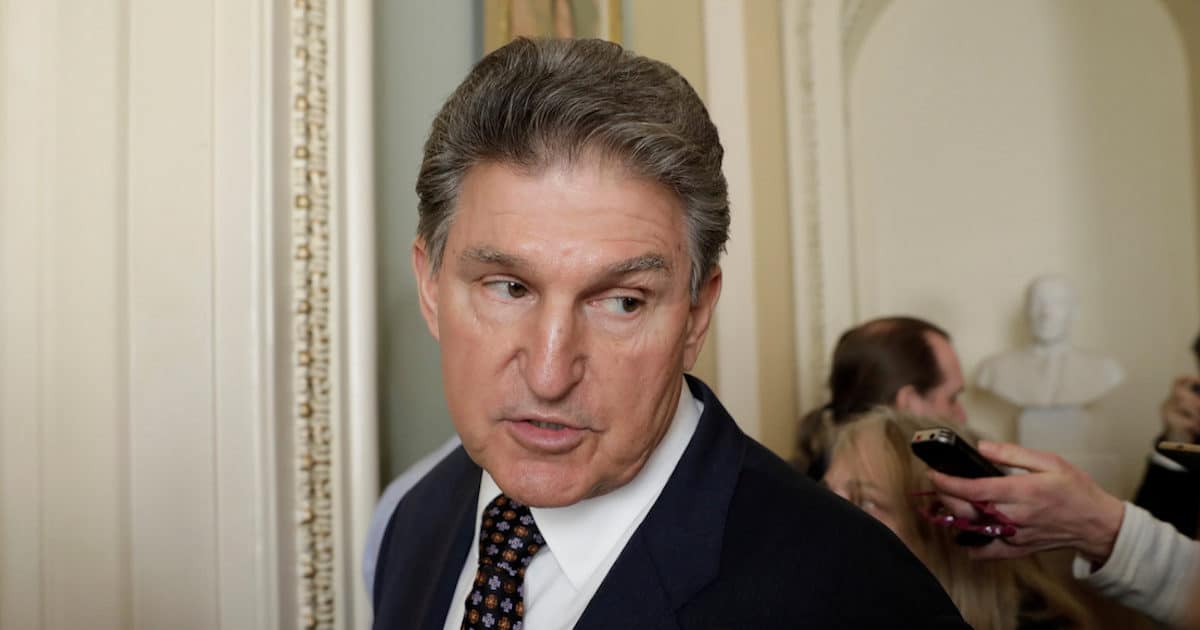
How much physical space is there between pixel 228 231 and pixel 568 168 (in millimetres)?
1168

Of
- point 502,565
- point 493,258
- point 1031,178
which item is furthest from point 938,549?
point 1031,178

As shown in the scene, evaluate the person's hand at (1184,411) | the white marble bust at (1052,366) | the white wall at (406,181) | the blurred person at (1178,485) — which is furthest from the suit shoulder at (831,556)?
the white marble bust at (1052,366)

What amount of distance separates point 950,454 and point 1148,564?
544 millimetres

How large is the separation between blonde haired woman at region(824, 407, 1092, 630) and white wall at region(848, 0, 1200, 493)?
4207 millimetres

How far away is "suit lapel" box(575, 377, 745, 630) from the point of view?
1.42 meters

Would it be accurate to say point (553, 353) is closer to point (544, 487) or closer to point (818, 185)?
point (544, 487)

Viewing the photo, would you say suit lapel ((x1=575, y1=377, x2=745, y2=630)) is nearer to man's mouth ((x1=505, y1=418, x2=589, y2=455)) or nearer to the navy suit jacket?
the navy suit jacket

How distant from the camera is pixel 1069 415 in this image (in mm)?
5848

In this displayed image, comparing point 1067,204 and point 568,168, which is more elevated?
point 1067,204

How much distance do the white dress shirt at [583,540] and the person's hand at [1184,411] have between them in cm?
311

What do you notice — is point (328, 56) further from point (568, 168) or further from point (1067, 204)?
point (1067, 204)

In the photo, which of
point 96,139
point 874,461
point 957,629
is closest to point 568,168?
point 957,629

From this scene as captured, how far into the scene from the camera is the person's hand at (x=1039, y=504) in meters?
2.12

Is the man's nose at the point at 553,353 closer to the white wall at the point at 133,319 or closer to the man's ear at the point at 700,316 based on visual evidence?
the man's ear at the point at 700,316
